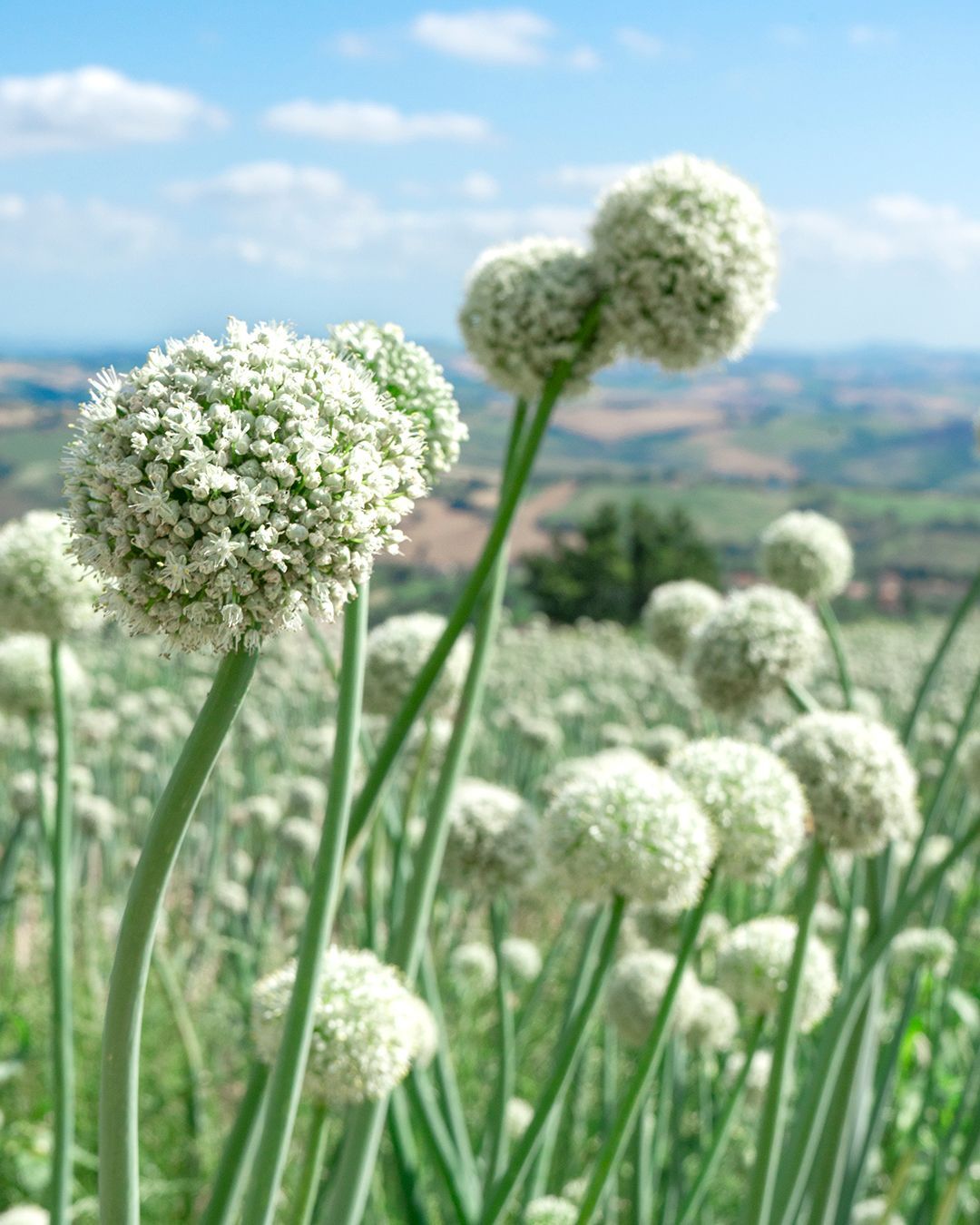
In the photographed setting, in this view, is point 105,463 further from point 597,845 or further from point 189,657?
point 189,657

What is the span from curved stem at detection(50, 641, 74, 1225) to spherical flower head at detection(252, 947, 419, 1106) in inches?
16.1

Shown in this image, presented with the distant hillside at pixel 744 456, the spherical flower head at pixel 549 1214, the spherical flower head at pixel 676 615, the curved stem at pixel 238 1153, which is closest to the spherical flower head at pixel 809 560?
the spherical flower head at pixel 676 615

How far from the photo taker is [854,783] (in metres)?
1.91

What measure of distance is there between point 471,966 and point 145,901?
3.28 metres

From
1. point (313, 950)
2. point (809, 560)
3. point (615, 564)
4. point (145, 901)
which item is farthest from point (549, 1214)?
point (615, 564)

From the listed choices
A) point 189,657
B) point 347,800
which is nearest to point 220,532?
point 347,800

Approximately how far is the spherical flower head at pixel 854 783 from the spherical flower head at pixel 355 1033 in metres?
0.77

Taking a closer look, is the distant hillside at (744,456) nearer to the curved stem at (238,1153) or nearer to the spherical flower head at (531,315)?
the spherical flower head at (531,315)

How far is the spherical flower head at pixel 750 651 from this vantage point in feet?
7.93

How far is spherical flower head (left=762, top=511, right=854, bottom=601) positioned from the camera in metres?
3.27

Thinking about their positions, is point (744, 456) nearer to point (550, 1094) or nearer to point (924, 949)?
point (924, 949)

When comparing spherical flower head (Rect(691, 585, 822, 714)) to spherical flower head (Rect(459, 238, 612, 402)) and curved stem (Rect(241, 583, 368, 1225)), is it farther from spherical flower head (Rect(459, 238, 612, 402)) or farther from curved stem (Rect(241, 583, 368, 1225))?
curved stem (Rect(241, 583, 368, 1225))

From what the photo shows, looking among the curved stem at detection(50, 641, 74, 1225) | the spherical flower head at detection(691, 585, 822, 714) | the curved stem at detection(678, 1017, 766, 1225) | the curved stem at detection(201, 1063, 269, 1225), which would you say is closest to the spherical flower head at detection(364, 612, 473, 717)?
the spherical flower head at detection(691, 585, 822, 714)

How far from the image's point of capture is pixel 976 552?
45.2 meters
